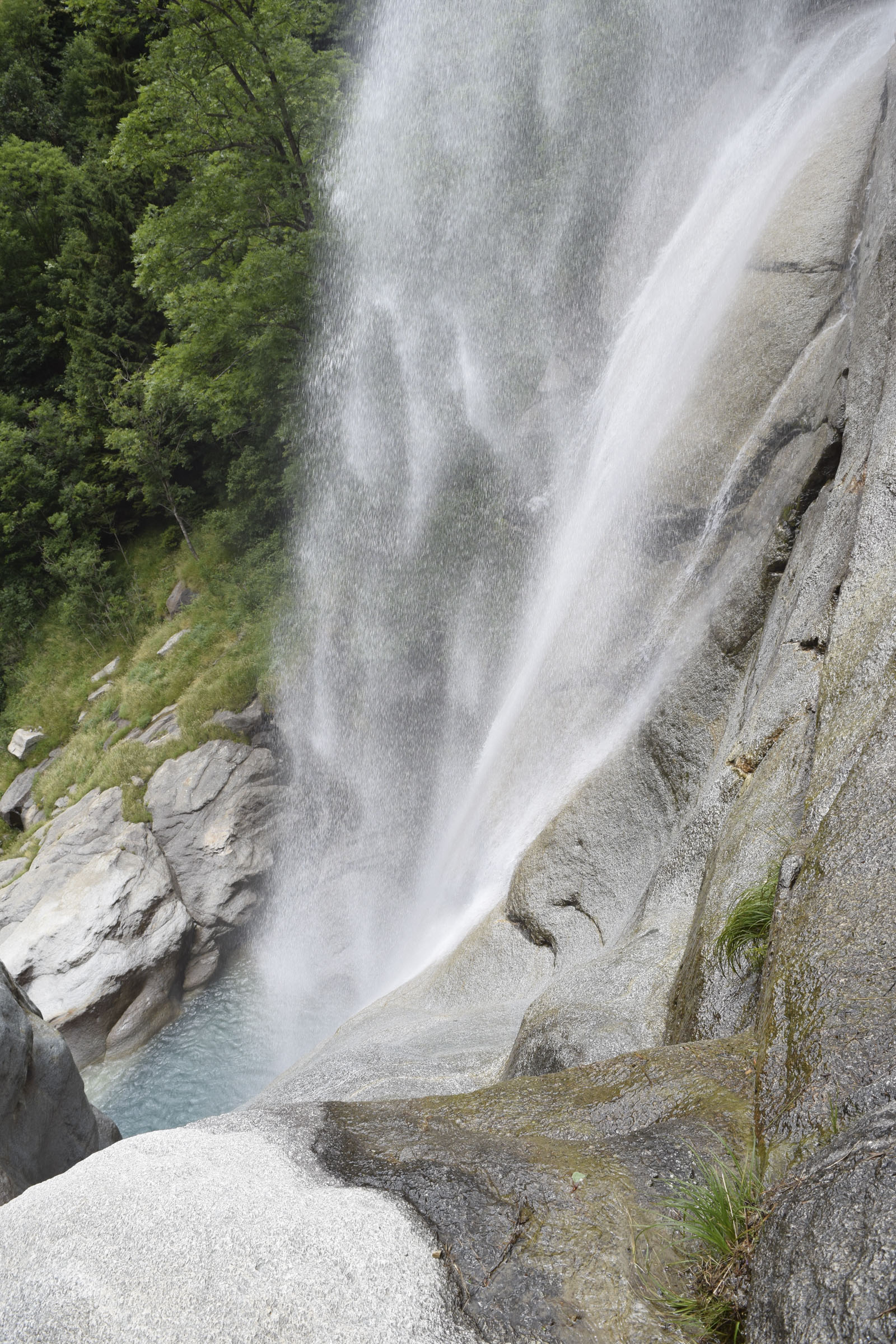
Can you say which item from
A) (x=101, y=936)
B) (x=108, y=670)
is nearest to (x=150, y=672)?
(x=108, y=670)

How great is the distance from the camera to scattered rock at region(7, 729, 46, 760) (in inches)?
760

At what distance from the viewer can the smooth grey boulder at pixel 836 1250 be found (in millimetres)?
1731

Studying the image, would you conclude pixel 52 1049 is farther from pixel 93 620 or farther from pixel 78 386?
pixel 78 386

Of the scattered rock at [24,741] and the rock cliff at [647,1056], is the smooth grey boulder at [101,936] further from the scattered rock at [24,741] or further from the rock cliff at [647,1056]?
the rock cliff at [647,1056]

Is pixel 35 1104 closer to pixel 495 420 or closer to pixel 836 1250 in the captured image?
pixel 836 1250

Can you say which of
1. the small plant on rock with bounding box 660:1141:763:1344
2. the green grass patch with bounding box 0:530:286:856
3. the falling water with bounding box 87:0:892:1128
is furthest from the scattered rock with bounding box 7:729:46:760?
the small plant on rock with bounding box 660:1141:763:1344

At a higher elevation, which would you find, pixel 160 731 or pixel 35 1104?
pixel 35 1104

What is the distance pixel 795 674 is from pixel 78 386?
23.2 meters

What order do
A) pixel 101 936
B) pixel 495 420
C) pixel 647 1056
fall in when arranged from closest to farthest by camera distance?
pixel 647 1056
pixel 101 936
pixel 495 420

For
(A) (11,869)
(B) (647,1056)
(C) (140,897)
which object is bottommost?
(C) (140,897)

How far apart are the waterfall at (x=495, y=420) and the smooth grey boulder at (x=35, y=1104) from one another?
12.3 ft

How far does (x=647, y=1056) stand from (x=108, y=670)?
19467 millimetres

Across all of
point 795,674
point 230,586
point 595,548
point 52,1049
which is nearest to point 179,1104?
point 52,1049

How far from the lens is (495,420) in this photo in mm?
14719
